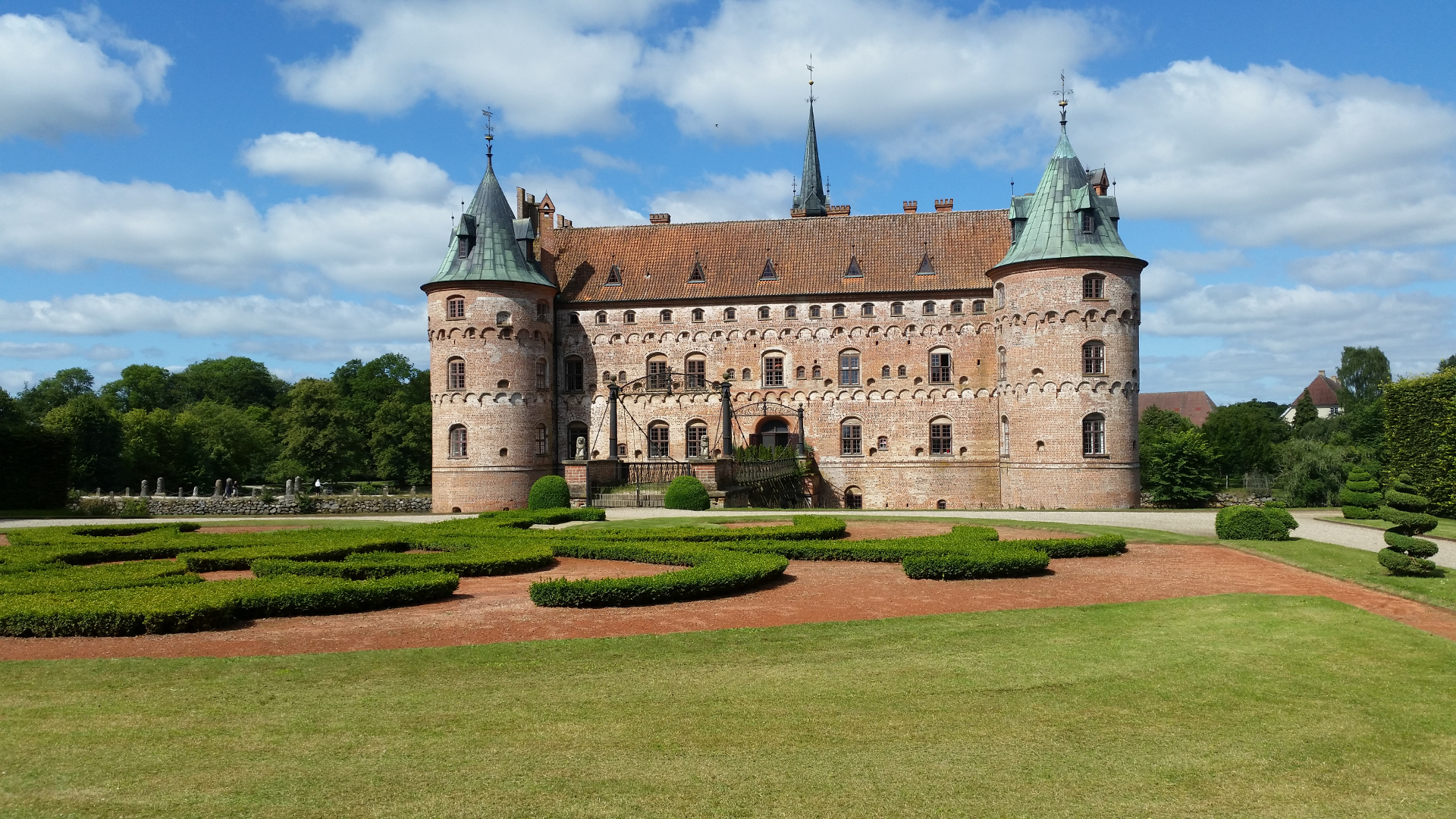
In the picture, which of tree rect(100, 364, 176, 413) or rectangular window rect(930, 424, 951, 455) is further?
tree rect(100, 364, 176, 413)

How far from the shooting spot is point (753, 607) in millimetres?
13680

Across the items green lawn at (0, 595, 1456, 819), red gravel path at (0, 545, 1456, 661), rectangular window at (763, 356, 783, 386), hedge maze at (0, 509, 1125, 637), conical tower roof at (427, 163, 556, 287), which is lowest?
green lawn at (0, 595, 1456, 819)

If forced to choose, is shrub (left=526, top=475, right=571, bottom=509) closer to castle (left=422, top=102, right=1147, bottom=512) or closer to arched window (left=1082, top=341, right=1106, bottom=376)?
castle (left=422, top=102, right=1147, bottom=512)

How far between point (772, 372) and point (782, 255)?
17.8ft

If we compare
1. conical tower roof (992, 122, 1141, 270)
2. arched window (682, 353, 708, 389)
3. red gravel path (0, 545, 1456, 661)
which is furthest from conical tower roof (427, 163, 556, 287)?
red gravel path (0, 545, 1456, 661)

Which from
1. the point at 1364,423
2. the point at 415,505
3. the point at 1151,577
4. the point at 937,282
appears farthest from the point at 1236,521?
the point at 1364,423

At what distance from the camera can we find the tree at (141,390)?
8431 centimetres

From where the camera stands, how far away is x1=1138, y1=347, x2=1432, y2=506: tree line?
147ft

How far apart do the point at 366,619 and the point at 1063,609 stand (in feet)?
29.9

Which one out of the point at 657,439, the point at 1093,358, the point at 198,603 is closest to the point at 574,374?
the point at 657,439

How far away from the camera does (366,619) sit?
12.7 metres

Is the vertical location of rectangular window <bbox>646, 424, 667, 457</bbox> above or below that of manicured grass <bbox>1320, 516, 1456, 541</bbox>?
above

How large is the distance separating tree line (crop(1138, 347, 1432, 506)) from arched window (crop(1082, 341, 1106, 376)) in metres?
9.09

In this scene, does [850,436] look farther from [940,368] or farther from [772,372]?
[940,368]
